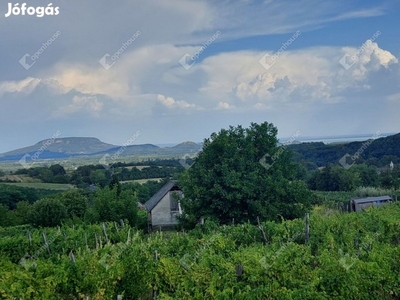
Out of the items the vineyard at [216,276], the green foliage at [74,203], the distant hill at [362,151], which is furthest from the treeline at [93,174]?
the vineyard at [216,276]

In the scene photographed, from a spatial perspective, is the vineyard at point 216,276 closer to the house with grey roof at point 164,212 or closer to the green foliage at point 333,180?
the house with grey roof at point 164,212

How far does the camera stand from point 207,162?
806 inches

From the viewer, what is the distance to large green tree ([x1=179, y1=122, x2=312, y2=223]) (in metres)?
19.2

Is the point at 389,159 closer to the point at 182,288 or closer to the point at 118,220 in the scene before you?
the point at 118,220

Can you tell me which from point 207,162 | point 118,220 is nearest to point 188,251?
point 207,162

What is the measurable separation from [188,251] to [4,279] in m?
4.69

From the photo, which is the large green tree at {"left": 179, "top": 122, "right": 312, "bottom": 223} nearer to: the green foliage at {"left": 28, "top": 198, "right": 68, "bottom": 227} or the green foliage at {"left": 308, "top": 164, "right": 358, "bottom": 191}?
the green foliage at {"left": 28, "top": 198, "right": 68, "bottom": 227}

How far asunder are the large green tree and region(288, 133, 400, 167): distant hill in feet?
166

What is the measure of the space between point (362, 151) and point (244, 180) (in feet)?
220

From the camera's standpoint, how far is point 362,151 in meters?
79.5

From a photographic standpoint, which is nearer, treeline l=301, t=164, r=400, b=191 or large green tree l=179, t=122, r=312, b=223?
large green tree l=179, t=122, r=312, b=223

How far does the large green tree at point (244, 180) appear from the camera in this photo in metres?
19.2

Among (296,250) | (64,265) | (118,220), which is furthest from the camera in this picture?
→ (118,220)

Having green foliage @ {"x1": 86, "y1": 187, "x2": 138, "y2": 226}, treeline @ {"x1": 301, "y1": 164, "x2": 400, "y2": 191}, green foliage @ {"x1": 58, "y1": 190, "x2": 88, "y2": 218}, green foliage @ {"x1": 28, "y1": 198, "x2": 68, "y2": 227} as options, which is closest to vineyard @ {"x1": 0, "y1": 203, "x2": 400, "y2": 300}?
green foliage @ {"x1": 86, "y1": 187, "x2": 138, "y2": 226}
